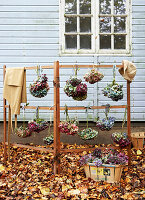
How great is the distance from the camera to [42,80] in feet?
12.8

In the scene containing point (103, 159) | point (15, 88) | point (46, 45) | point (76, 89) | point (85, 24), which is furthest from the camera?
point (85, 24)

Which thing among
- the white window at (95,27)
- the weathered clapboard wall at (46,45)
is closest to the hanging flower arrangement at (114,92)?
the weathered clapboard wall at (46,45)

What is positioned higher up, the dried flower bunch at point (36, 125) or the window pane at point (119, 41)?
the window pane at point (119, 41)

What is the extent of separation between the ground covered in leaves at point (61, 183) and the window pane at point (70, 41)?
2.83 m

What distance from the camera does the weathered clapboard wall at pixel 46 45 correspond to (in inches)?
231

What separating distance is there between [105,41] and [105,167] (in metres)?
3.46

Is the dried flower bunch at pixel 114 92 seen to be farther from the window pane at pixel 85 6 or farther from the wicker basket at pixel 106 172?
the window pane at pixel 85 6

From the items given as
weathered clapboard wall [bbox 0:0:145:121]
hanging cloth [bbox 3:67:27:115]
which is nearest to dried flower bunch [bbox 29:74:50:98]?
hanging cloth [bbox 3:67:27:115]

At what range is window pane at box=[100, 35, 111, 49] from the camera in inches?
237

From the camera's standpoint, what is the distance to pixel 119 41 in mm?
6027

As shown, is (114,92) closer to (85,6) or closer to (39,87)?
(39,87)

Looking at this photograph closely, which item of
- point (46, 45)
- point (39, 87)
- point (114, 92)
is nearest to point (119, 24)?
point (46, 45)

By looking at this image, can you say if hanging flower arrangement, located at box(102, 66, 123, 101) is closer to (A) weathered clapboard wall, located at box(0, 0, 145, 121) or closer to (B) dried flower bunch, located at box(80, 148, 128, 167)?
(B) dried flower bunch, located at box(80, 148, 128, 167)

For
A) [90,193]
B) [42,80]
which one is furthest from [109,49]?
[90,193]
